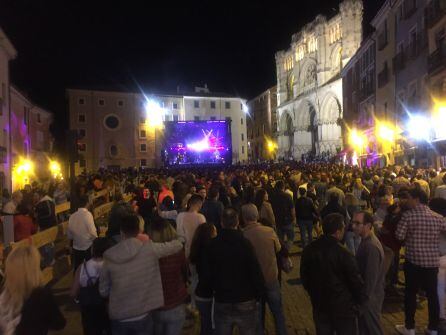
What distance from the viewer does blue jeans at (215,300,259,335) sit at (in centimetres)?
448

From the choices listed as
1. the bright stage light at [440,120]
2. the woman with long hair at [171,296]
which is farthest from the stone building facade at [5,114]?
the woman with long hair at [171,296]

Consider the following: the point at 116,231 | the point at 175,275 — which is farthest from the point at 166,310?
the point at 116,231

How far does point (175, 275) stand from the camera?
4.64 m

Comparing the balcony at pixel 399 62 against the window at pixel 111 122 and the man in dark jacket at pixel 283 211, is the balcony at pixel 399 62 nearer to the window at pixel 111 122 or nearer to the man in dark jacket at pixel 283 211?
the man in dark jacket at pixel 283 211

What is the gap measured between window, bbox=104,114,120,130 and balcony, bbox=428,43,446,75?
46803mm

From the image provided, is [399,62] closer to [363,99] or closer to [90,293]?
[363,99]

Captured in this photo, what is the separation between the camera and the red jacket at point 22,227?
792cm

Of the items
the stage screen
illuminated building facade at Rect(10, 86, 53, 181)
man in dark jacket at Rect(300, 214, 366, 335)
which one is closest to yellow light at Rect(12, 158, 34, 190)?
illuminated building facade at Rect(10, 86, 53, 181)

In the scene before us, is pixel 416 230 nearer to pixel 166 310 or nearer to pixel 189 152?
pixel 166 310

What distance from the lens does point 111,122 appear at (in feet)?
201

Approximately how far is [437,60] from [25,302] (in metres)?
21.6

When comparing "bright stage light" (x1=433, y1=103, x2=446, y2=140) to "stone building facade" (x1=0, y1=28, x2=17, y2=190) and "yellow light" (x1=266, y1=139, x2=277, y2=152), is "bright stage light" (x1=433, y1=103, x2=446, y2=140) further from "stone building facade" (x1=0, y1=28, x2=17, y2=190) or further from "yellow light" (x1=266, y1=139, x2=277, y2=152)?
"yellow light" (x1=266, y1=139, x2=277, y2=152)

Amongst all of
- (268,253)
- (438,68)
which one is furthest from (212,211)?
(438,68)

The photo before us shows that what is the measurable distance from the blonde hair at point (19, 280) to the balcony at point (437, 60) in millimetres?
20587
